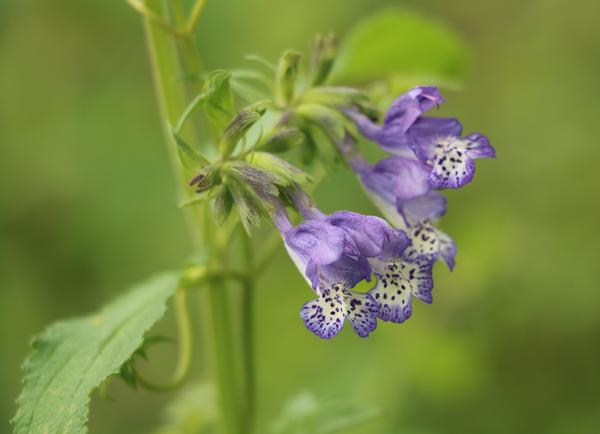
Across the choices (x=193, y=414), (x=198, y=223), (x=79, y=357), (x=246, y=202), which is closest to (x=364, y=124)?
(x=246, y=202)

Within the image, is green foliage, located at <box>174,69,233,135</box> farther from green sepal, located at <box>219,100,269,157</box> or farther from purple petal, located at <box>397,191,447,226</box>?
purple petal, located at <box>397,191,447,226</box>

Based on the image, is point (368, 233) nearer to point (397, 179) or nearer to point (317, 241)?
point (317, 241)

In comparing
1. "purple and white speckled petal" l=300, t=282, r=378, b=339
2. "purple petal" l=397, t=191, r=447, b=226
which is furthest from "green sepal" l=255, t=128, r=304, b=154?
"purple and white speckled petal" l=300, t=282, r=378, b=339

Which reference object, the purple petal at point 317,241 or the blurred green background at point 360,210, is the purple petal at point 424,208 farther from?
the blurred green background at point 360,210

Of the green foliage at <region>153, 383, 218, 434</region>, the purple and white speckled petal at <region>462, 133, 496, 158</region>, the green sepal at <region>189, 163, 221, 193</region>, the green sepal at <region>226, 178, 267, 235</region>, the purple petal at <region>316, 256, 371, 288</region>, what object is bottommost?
the purple petal at <region>316, 256, 371, 288</region>

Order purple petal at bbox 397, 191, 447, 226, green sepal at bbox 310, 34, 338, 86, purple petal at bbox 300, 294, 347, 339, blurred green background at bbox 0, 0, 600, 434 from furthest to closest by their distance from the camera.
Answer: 1. blurred green background at bbox 0, 0, 600, 434
2. green sepal at bbox 310, 34, 338, 86
3. purple petal at bbox 397, 191, 447, 226
4. purple petal at bbox 300, 294, 347, 339

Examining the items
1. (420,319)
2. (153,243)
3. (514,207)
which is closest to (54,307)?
(153,243)

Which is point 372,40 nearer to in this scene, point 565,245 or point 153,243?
point 565,245
